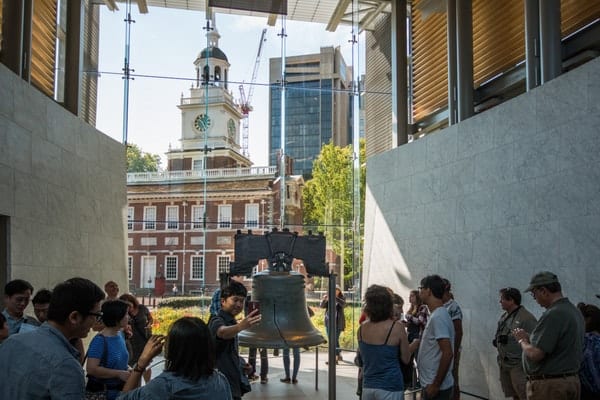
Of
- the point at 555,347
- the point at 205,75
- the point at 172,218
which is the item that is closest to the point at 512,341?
the point at 555,347

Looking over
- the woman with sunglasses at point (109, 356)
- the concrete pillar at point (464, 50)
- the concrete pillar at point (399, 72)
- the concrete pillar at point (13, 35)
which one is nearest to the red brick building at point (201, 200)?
the concrete pillar at point (399, 72)

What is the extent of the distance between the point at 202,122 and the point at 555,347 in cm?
939

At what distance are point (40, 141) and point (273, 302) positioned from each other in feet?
15.2

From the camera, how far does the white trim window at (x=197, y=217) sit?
12.0m

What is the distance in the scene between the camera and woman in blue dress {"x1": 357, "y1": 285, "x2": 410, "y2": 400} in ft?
11.8

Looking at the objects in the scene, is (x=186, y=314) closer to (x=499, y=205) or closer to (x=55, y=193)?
(x=55, y=193)

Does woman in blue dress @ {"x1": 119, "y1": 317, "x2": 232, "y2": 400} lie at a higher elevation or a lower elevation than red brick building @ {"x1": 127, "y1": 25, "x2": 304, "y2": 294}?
lower

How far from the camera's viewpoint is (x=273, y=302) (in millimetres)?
3955

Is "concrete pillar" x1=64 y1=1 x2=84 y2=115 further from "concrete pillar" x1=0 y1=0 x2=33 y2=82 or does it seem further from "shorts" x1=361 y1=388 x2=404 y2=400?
"shorts" x1=361 y1=388 x2=404 y2=400

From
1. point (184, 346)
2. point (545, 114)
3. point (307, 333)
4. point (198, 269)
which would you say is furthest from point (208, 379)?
point (198, 269)

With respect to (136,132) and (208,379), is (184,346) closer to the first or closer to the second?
(208,379)

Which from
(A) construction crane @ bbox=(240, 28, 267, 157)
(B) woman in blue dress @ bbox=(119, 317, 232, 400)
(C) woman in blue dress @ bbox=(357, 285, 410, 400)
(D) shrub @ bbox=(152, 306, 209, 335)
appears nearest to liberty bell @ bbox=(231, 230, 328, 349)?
(C) woman in blue dress @ bbox=(357, 285, 410, 400)

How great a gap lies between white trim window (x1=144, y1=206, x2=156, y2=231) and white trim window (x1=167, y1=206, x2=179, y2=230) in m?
0.29

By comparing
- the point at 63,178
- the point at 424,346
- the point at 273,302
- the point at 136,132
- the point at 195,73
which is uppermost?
the point at 195,73
